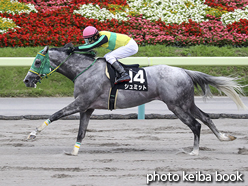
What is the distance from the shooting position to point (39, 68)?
5414 millimetres

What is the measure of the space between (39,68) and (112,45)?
1.01m

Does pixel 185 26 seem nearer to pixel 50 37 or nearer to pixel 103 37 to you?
pixel 50 37

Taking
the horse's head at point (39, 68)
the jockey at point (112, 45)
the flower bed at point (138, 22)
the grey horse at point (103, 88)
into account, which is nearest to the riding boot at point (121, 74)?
the jockey at point (112, 45)

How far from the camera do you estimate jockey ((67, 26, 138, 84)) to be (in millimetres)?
5246

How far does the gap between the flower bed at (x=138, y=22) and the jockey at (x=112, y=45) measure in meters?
5.54

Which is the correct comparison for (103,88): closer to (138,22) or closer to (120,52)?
(120,52)

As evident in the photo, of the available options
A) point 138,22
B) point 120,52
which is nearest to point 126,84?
point 120,52

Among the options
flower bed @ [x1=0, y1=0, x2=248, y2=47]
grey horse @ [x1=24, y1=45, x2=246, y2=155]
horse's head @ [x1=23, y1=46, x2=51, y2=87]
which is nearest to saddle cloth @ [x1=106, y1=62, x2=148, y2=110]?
grey horse @ [x1=24, y1=45, x2=246, y2=155]

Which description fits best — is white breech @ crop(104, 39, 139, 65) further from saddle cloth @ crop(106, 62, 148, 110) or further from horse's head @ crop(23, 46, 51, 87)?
horse's head @ crop(23, 46, 51, 87)

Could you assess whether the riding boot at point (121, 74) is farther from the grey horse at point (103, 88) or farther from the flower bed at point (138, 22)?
the flower bed at point (138, 22)

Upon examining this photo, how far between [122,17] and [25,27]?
2.91 meters

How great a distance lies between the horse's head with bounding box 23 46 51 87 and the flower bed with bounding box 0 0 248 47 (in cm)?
556

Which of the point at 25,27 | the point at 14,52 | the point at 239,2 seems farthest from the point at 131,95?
the point at 239,2

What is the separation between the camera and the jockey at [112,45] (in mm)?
5246
